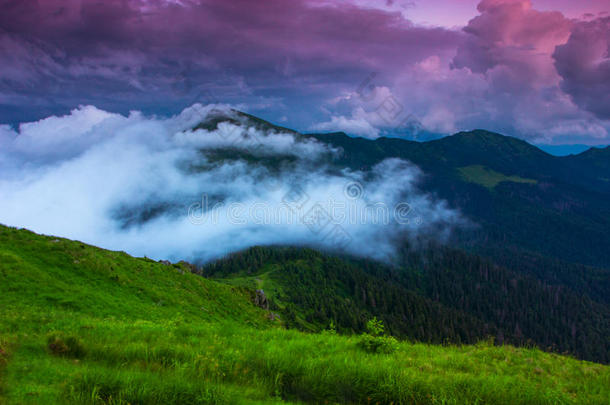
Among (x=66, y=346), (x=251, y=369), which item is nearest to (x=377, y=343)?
(x=251, y=369)

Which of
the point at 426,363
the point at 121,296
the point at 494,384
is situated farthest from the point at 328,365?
the point at 121,296

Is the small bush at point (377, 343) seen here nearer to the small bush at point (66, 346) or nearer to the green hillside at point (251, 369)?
the green hillside at point (251, 369)

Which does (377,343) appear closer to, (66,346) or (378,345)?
(378,345)

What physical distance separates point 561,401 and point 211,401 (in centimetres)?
876

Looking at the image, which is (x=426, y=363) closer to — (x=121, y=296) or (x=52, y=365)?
(x=52, y=365)

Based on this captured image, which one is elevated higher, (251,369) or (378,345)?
(251,369)

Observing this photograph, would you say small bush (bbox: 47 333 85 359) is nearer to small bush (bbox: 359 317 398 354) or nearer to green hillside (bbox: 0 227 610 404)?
green hillside (bbox: 0 227 610 404)

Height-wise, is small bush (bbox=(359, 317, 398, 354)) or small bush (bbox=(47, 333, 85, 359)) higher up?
small bush (bbox=(47, 333, 85, 359))

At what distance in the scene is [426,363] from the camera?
9289 mm

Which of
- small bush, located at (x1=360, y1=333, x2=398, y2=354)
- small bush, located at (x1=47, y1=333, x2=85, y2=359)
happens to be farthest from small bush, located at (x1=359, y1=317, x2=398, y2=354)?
small bush, located at (x1=47, y1=333, x2=85, y2=359)

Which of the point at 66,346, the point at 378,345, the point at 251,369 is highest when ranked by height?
the point at 66,346

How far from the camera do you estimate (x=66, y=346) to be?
27.4 ft

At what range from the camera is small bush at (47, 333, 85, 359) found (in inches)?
322

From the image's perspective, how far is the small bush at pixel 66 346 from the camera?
8188mm
